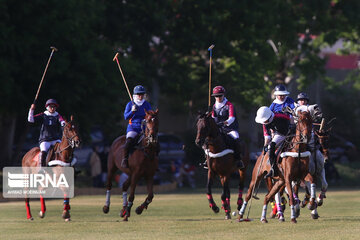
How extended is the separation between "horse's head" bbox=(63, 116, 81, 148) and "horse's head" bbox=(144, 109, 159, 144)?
1544 mm

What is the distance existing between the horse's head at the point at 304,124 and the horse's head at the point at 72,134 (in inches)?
194

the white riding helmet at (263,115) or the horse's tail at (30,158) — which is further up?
the white riding helmet at (263,115)

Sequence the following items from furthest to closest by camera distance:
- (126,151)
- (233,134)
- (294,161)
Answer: (233,134)
(126,151)
(294,161)

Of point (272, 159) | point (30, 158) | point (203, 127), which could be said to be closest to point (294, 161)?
point (272, 159)

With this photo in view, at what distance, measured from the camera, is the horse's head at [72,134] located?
2192cm

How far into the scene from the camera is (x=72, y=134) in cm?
2197

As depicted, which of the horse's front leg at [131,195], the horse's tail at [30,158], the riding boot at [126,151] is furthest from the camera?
the horse's tail at [30,158]

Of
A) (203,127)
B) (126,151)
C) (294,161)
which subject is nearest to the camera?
(294,161)

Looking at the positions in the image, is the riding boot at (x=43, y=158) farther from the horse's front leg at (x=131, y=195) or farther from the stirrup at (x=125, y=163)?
the horse's front leg at (x=131, y=195)

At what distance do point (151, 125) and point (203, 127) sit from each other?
1159 mm

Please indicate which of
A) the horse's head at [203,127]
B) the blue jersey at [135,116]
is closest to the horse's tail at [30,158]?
the blue jersey at [135,116]

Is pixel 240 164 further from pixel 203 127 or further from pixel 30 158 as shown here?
pixel 30 158

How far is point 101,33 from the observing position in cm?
4844

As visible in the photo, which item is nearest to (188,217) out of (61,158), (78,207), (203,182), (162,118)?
(61,158)
